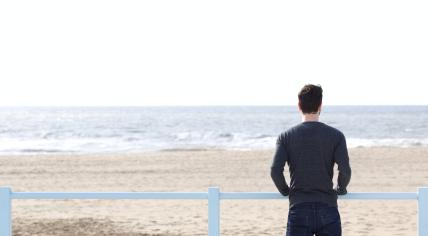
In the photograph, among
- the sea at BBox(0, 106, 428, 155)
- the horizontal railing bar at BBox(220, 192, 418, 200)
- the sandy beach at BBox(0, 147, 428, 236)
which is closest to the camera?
the horizontal railing bar at BBox(220, 192, 418, 200)

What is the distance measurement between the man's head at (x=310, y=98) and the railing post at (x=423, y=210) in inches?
55.8

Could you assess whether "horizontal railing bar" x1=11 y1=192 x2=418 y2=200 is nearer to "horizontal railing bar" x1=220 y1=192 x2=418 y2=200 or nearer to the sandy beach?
"horizontal railing bar" x1=220 y1=192 x2=418 y2=200

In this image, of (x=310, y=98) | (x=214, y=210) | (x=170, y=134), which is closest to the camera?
(x=310, y=98)

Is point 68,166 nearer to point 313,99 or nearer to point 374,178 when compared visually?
point 374,178

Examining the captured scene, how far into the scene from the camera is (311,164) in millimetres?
4340

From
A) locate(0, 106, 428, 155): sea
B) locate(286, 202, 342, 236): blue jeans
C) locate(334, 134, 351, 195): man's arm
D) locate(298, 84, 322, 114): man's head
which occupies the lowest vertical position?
locate(286, 202, 342, 236): blue jeans

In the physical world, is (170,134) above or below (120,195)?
above

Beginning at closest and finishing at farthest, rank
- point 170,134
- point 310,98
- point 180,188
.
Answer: point 310,98
point 180,188
point 170,134

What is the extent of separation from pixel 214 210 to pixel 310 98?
1.46 meters

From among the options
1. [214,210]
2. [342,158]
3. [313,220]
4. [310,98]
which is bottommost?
[313,220]

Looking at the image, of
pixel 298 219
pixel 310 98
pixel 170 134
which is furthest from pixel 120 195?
pixel 170 134

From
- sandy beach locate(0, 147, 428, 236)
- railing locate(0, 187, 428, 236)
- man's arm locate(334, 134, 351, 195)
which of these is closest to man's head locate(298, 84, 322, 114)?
man's arm locate(334, 134, 351, 195)

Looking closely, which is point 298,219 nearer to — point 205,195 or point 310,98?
point 310,98

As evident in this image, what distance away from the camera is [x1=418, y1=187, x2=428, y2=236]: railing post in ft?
17.3
